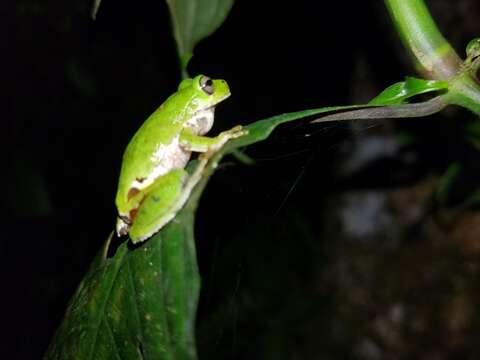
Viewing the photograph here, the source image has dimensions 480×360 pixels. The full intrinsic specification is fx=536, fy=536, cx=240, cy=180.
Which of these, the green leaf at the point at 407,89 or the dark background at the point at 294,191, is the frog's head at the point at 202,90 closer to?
the green leaf at the point at 407,89

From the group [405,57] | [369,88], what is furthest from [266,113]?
[405,57]

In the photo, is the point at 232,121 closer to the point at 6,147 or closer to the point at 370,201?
the point at 370,201

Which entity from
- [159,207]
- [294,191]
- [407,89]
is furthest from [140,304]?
[294,191]

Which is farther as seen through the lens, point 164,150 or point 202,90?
point 202,90

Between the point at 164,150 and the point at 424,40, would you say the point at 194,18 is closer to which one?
the point at 164,150

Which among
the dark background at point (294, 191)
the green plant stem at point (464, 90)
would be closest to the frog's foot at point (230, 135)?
the green plant stem at point (464, 90)

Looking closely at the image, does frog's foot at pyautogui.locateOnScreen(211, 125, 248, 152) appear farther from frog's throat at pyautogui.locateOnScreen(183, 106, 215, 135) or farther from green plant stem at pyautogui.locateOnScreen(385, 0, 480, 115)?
green plant stem at pyautogui.locateOnScreen(385, 0, 480, 115)
